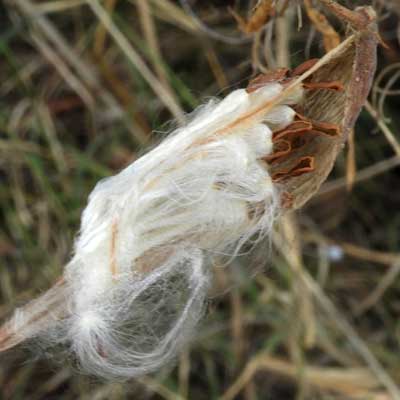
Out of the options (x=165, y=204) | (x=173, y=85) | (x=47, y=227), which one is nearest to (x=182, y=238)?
(x=165, y=204)

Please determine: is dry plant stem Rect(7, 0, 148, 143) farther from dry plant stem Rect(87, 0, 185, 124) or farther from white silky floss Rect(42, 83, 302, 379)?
white silky floss Rect(42, 83, 302, 379)

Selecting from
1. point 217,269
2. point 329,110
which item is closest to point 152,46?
point 217,269

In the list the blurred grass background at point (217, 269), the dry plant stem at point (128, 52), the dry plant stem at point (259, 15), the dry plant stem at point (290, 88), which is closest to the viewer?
the dry plant stem at point (290, 88)

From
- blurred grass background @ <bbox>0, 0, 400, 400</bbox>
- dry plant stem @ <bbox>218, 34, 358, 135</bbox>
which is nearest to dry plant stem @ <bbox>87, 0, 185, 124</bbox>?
blurred grass background @ <bbox>0, 0, 400, 400</bbox>

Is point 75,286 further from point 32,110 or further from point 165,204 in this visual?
point 32,110

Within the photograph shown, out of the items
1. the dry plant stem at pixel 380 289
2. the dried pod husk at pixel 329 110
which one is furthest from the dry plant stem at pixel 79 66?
the dried pod husk at pixel 329 110

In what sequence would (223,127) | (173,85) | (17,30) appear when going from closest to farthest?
(223,127) < (173,85) < (17,30)

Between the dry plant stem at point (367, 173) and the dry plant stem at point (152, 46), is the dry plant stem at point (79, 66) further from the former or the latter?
the dry plant stem at point (367, 173)
